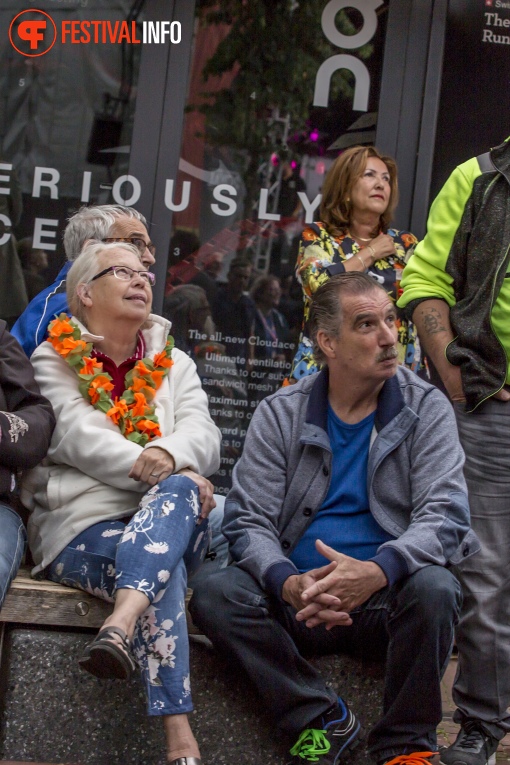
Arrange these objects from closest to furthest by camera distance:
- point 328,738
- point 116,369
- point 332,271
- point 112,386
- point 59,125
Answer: point 328,738, point 112,386, point 116,369, point 332,271, point 59,125

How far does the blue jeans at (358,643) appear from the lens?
9.92 feet

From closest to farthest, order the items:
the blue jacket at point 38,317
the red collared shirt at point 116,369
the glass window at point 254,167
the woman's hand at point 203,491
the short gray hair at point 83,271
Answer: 1. the woman's hand at point 203,491
2. the red collared shirt at point 116,369
3. the short gray hair at point 83,271
4. the blue jacket at point 38,317
5. the glass window at point 254,167

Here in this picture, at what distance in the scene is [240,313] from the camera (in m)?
5.84

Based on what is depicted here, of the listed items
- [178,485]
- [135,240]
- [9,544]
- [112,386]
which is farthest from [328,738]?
[135,240]

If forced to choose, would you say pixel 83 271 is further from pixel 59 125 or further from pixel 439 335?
pixel 59 125

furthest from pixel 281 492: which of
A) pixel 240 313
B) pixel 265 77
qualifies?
pixel 265 77

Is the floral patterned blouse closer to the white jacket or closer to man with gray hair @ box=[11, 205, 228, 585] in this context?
man with gray hair @ box=[11, 205, 228, 585]

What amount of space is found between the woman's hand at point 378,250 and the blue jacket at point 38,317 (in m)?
1.46

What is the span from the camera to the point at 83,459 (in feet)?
11.3

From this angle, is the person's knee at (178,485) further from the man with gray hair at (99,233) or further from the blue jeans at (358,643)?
the man with gray hair at (99,233)

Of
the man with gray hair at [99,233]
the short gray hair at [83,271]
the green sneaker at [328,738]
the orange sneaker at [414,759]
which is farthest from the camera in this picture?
the man with gray hair at [99,233]

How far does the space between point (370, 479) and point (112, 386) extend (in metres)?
0.97

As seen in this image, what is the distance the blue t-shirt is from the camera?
3.34 meters

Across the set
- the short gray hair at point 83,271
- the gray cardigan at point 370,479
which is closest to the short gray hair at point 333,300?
the gray cardigan at point 370,479
